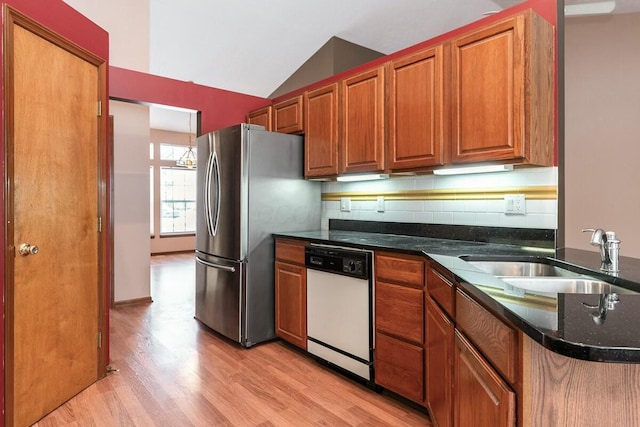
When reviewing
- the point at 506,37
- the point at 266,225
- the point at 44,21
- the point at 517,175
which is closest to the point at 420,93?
the point at 506,37

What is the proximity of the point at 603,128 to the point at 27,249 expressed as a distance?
4260 mm

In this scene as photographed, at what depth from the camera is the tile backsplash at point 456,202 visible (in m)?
2.22

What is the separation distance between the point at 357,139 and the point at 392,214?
686mm

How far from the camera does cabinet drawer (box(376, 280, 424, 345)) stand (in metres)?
2.08

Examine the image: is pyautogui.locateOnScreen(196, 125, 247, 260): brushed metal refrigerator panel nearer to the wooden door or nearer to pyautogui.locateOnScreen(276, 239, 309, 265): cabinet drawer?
pyautogui.locateOnScreen(276, 239, 309, 265): cabinet drawer

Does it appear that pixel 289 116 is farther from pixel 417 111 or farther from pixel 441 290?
pixel 441 290

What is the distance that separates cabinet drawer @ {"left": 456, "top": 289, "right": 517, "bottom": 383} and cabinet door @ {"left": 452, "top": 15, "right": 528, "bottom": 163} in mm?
1013

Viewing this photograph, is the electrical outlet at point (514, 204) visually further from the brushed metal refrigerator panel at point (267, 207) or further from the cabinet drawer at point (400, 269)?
the brushed metal refrigerator panel at point (267, 207)

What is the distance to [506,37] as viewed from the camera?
6.64 ft

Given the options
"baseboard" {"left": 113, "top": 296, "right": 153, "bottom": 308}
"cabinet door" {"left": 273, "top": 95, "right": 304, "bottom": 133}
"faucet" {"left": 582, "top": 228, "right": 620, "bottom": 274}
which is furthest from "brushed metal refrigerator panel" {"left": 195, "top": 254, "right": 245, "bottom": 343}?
"faucet" {"left": 582, "top": 228, "right": 620, "bottom": 274}

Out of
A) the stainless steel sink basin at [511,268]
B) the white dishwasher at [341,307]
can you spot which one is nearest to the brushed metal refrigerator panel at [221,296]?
the white dishwasher at [341,307]

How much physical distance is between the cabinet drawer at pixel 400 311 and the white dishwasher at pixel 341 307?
0.09 metres

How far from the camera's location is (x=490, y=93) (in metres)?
2.10

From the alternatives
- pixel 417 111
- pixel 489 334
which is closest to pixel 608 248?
pixel 489 334
